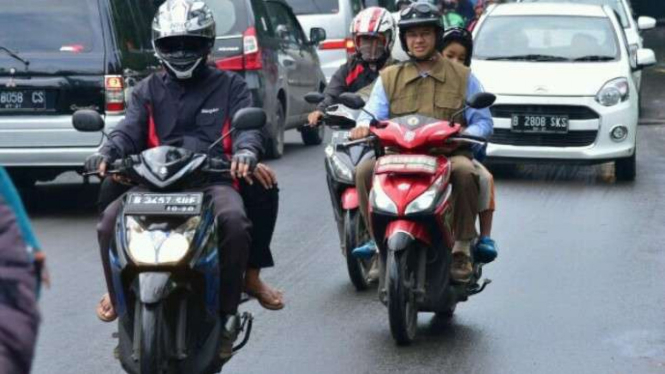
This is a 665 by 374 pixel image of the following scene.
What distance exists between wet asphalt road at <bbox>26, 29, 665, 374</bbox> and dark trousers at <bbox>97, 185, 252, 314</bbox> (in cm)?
104

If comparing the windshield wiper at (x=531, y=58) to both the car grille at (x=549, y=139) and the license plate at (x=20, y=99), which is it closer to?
the car grille at (x=549, y=139)

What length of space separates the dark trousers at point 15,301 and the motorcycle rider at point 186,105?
3382mm

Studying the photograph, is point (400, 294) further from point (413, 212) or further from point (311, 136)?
point (311, 136)

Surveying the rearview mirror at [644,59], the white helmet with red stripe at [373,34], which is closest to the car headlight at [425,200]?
the white helmet with red stripe at [373,34]

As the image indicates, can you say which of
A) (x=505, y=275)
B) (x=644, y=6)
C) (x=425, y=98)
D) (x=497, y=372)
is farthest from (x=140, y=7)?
(x=644, y=6)

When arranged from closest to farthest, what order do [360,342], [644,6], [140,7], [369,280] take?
[360,342]
[369,280]
[140,7]
[644,6]

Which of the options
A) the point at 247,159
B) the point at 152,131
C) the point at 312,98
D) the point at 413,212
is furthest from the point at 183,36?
the point at 312,98

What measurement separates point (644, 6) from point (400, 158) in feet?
120

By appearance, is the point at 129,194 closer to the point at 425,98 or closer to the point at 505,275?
the point at 425,98

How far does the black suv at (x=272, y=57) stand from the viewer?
16.2 metres

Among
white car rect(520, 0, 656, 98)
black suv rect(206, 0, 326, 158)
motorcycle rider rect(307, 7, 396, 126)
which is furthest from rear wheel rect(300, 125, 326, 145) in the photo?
motorcycle rider rect(307, 7, 396, 126)

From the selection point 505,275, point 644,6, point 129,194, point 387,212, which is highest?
point 129,194

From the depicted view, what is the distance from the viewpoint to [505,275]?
10195 millimetres

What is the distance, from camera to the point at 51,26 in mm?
12602
